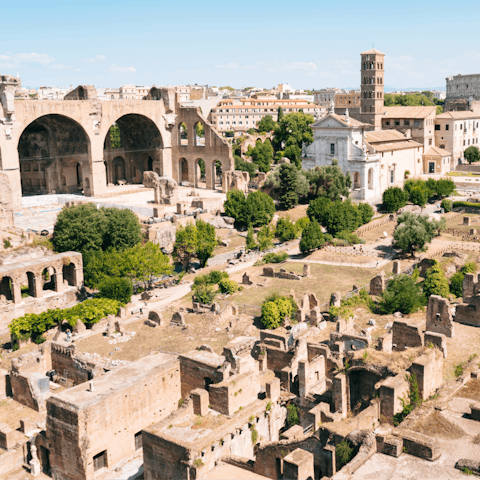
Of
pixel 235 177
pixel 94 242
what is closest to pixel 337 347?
pixel 94 242

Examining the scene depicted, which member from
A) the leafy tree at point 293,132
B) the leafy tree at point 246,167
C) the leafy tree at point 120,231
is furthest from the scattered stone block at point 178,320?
the leafy tree at point 293,132

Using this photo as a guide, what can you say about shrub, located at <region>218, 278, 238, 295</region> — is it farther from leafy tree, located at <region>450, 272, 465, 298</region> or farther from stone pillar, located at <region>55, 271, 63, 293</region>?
leafy tree, located at <region>450, 272, 465, 298</region>

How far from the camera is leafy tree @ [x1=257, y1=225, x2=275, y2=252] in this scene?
172 feet

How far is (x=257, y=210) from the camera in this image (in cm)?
5956

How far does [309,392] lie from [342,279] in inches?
722

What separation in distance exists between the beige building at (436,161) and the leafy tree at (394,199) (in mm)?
20332

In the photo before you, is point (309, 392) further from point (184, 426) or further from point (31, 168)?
point (31, 168)

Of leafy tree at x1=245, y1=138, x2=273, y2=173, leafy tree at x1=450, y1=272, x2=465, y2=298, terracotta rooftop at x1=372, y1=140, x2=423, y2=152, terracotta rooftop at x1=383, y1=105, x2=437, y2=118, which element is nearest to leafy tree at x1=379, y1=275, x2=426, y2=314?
leafy tree at x1=450, y1=272, x2=465, y2=298

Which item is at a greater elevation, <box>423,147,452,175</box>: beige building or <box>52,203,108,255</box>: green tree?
<box>423,147,452,175</box>: beige building

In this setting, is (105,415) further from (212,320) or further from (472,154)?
(472,154)

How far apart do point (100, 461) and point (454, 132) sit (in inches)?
3030

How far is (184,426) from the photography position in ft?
71.5

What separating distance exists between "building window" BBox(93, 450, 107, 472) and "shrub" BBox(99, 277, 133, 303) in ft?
62.8

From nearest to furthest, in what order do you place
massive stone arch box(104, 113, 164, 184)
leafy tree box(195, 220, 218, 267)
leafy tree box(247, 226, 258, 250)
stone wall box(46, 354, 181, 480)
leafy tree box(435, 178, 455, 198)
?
stone wall box(46, 354, 181, 480) → leafy tree box(195, 220, 218, 267) → leafy tree box(247, 226, 258, 250) → leafy tree box(435, 178, 455, 198) → massive stone arch box(104, 113, 164, 184)
